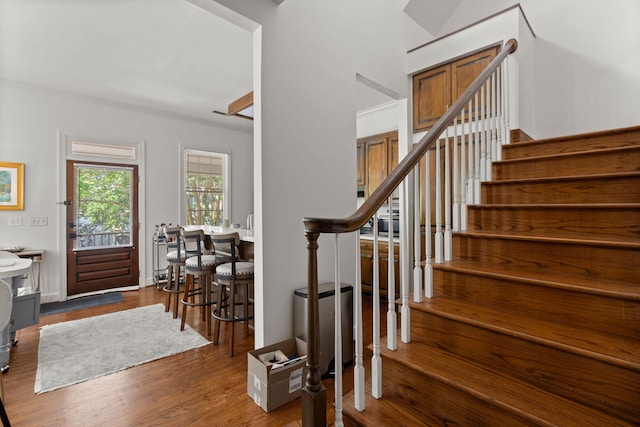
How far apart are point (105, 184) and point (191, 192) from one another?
1.28 meters

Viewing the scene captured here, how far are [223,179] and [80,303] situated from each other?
9.75 feet

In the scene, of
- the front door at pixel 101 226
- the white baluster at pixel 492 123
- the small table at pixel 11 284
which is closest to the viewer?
the small table at pixel 11 284

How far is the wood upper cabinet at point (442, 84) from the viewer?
312cm

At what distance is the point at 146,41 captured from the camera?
9.88 feet

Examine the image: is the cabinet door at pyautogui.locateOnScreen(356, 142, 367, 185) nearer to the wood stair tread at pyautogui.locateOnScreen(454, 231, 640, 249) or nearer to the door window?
the wood stair tread at pyautogui.locateOnScreen(454, 231, 640, 249)

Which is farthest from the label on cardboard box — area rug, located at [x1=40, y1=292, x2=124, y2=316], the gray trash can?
area rug, located at [x1=40, y1=292, x2=124, y2=316]

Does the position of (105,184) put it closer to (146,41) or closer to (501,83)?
(146,41)

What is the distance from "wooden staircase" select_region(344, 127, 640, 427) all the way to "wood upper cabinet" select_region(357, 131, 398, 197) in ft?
8.35

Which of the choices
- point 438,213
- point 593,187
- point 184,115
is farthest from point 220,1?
point 184,115

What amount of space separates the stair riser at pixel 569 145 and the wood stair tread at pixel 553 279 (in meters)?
1.30

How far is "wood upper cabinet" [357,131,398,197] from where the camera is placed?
4414mm

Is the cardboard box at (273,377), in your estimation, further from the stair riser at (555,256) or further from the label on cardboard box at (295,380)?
the stair riser at (555,256)

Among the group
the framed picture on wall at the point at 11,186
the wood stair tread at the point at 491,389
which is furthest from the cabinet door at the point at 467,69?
the framed picture on wall at the point at 11,186

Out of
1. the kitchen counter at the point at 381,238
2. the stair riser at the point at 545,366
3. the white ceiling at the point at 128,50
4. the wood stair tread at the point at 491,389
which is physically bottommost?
the wood stair tread at the point at 491,389
